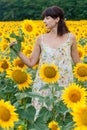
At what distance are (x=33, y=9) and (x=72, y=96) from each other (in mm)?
23231

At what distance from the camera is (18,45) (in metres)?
4.00

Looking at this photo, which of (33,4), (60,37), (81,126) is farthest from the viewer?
(33,4)

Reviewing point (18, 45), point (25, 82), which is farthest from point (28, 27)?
point (25, 82)

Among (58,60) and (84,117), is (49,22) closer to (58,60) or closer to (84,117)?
(58,60)

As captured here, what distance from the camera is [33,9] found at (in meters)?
26.2

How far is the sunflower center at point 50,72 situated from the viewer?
11.5ft

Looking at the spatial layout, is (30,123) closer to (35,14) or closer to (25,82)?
(25,82)

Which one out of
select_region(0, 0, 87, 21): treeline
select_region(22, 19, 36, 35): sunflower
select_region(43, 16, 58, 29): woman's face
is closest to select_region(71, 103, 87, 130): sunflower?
select_region(43, 16, 58, 29): woman's face

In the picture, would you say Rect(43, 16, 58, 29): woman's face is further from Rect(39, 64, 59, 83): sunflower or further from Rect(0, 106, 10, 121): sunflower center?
Rect(0, 106, 10, 121): sunflower center

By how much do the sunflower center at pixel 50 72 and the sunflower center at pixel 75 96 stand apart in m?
0.40

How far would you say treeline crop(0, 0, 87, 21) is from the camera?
83.4 ft

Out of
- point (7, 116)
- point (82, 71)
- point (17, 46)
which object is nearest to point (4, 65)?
point (17, 46)

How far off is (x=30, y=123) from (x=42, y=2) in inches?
997

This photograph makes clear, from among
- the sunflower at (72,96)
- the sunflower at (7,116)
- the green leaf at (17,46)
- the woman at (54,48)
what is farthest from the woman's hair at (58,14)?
the sunflower at (7,116)
